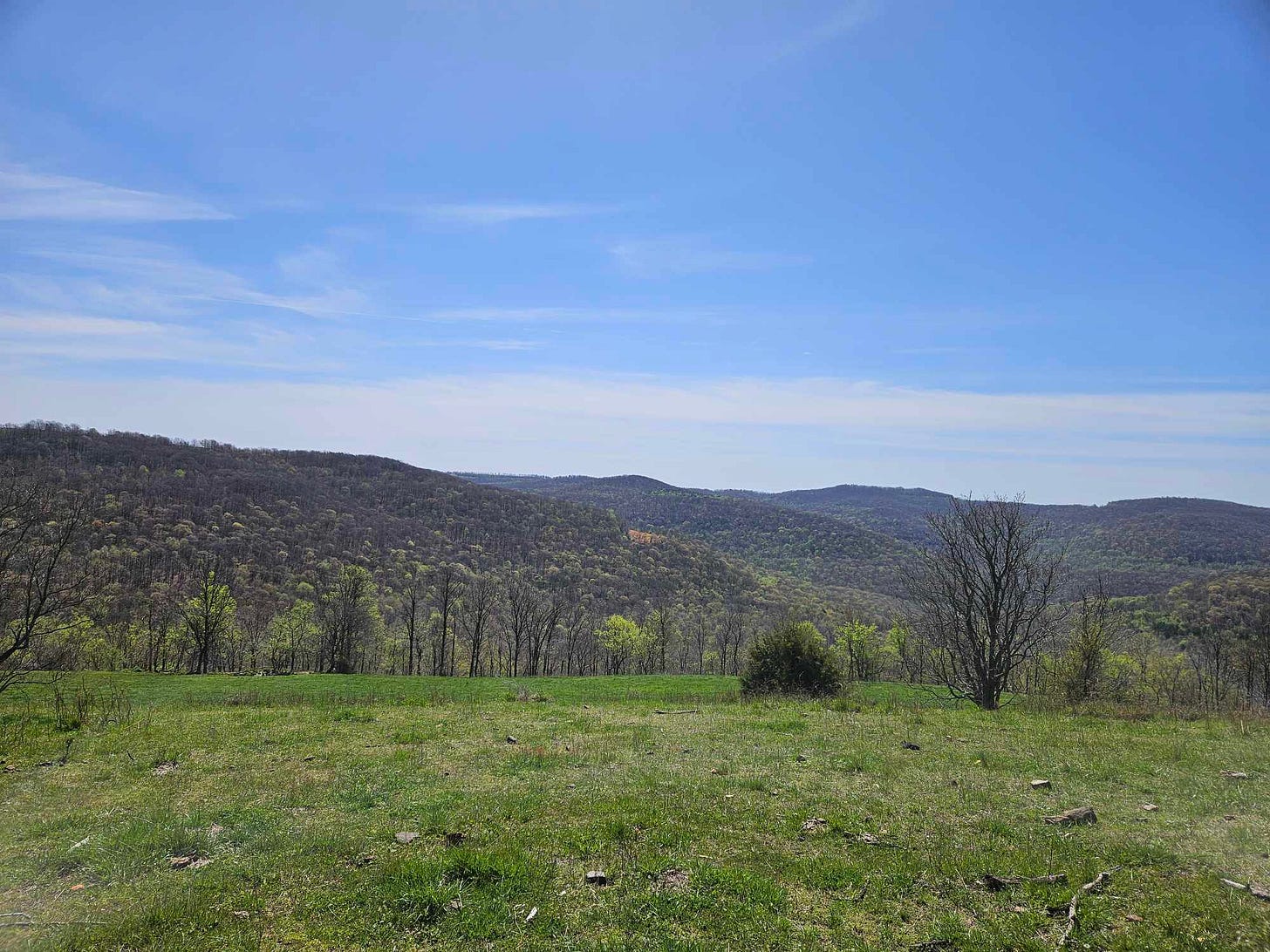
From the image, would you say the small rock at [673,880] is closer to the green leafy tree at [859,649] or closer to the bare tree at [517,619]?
the green leafy tree at [859,649]

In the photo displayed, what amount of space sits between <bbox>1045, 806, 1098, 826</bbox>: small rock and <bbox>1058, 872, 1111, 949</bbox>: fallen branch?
189 cm

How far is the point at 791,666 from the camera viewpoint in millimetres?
26484

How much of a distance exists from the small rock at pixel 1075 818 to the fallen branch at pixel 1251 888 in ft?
6.71

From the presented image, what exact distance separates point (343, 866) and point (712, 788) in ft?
18.2

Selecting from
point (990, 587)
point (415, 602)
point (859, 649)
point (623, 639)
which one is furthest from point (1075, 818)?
point (415, 602)

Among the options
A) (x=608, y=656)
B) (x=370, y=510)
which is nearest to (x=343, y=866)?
(x=608, y=656)

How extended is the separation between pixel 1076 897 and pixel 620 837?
4972 millimetres

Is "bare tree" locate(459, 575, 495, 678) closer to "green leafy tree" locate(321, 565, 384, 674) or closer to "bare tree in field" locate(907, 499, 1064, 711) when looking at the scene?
"green leafy tree" locate(321, 565, 384, 674)

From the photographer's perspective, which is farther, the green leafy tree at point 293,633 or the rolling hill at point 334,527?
the rolling hill at point 334,527

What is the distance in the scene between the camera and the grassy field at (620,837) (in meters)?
6.29

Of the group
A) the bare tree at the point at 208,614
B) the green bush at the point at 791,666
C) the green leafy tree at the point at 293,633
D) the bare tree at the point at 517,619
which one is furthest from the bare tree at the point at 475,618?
the green bush at the point at 791,666

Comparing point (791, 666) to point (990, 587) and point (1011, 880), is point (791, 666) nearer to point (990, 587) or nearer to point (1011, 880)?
point (990, 587)

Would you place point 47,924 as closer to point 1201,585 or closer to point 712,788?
point 712,788

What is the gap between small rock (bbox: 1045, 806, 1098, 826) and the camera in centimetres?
891
